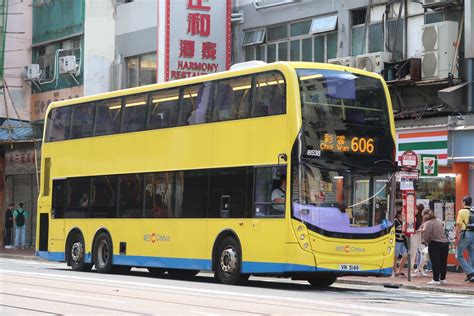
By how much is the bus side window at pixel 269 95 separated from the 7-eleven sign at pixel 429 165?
21.3ft

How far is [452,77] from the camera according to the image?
28.2 metres

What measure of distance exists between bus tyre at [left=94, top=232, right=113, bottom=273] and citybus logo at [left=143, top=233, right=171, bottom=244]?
180cm

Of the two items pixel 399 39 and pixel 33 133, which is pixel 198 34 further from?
pixel 33 133

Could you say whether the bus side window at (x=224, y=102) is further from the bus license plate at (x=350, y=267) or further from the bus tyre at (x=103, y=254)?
the bus tyre at (x=103, y=254)

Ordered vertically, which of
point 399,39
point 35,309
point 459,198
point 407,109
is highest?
point 399,39

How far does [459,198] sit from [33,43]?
80.1 feet

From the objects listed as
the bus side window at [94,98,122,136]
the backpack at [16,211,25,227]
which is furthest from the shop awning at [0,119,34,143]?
the bus side window at [94,98,122,136]

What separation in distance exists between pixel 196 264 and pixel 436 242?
5.40 metres

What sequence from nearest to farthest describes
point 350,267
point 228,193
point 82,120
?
point 350,267, point 228,193, point 82,120

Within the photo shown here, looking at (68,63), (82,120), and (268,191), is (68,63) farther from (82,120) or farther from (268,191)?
(268,191)

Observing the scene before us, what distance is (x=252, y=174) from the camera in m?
21.8

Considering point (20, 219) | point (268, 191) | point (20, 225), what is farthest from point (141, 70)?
point (268, 191)

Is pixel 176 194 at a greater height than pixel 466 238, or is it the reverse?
pixel 176 194

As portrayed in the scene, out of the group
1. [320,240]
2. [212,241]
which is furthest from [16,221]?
[320,240]
